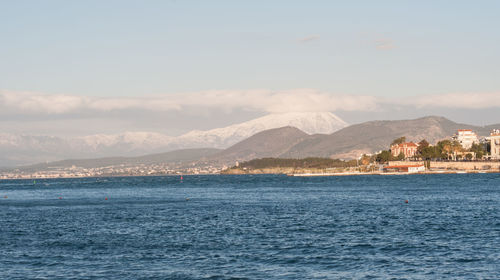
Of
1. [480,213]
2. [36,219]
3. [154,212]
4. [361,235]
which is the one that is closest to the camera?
[361,235]

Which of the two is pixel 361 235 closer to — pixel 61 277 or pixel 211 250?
pixel 211 250

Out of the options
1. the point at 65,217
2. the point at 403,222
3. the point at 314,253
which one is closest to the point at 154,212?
the point at 65,217

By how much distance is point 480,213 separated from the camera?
3322 inches

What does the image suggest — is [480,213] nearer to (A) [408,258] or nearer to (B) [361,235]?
(B) [361,235]

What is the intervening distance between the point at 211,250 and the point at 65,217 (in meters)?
43.8

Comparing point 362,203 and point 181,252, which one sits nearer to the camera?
point 181,252

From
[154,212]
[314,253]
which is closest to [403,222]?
[314,253]

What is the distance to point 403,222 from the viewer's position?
75.2 meters

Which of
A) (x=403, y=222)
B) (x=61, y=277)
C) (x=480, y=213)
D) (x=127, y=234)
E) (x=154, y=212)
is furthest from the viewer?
(x=154, y=212)

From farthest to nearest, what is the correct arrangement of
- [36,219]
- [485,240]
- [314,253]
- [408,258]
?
[36,219] → [485,240] → [314,253] → [408,258]

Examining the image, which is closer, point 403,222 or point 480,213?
point 403,222

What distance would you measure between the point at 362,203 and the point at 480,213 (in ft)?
88.6

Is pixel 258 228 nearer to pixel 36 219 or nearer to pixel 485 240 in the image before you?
pixel 485 240

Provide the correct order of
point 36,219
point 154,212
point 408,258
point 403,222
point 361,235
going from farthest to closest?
point 154,212
point 36,219
point 403,222
point 361,235
point 408,258
